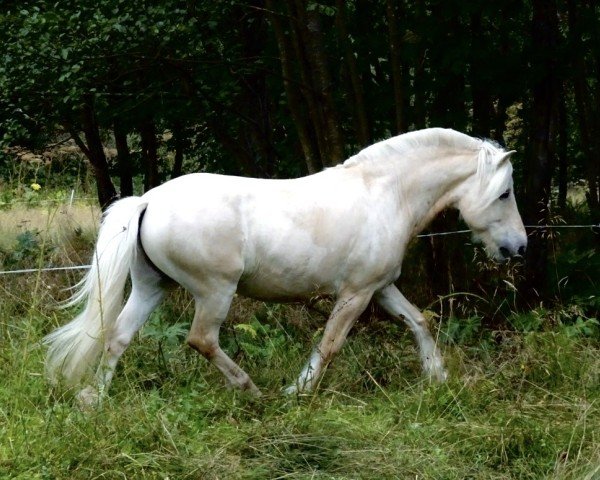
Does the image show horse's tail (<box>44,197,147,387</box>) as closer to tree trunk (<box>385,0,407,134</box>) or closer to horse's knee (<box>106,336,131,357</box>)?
horse's knee (<box>106,336,131,357</box>)

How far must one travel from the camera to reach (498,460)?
4945 millimetres

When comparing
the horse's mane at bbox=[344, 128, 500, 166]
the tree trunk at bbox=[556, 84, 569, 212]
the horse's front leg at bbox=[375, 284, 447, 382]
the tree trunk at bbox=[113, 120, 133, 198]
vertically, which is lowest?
the tree trunk at bbox=[556, 84, 569, 212]

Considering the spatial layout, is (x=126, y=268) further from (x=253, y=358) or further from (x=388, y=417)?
(x=388, y=417)

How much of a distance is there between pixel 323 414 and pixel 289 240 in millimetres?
1339

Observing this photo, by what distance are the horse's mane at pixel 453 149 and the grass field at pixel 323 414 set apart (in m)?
0.95

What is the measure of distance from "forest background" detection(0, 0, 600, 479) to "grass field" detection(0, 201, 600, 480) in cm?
2

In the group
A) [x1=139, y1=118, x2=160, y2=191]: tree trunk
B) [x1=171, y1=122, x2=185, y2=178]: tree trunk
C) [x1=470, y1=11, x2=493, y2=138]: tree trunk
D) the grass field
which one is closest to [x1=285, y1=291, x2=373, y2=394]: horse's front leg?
the grass field

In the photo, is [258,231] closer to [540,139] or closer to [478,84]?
[478,84]

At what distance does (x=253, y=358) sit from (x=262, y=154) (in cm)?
470

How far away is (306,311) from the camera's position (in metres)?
8.17

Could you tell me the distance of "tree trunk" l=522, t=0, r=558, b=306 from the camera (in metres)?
8.70

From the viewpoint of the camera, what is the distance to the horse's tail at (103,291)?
5.95 metres

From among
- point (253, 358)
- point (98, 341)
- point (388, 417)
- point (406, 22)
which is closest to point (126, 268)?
point (98, 341)

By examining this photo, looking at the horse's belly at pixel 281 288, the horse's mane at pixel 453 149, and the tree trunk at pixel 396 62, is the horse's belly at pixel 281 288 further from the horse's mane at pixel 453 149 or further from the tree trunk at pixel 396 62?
the tree trunk at pixel 396 62
